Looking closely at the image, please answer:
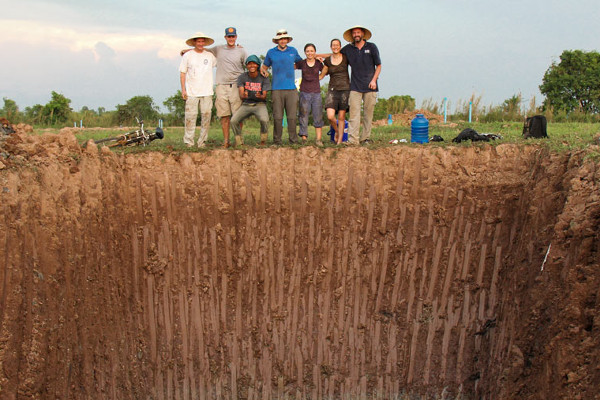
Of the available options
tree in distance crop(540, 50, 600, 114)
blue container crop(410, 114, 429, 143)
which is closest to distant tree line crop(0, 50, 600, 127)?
tree in distance crop(540, 50, 600, 114)

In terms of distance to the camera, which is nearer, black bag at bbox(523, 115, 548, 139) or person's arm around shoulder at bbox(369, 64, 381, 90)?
black bag at bbox(523, 115, 548, 139)

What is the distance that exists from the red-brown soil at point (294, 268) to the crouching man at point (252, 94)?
1455 mm

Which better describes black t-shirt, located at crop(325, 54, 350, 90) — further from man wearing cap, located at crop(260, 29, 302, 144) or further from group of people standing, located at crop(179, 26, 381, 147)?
man wearing cap, located at crop(260, 29, 302, 144)

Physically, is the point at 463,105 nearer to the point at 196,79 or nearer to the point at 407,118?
the point at 407,118

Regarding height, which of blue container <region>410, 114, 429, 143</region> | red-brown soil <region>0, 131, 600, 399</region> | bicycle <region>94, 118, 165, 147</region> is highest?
blue container <region>410, 114, 429, 143</region>

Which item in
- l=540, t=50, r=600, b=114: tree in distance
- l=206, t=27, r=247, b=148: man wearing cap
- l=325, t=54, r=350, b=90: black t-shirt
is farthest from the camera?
l=540, t=50, r=600, b=114: tree in distance

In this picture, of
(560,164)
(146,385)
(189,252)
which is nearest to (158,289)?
(189,252)

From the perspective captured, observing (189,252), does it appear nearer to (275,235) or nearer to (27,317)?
(275,235)

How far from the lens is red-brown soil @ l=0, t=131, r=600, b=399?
8.34 metres

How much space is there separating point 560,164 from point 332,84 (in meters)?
4.17

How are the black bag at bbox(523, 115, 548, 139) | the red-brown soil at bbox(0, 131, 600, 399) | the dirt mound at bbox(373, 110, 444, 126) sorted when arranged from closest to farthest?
the red-brown soil at bbox(0, 131, 600, 399)
the black bag at bbox(523, 115, 548, 139)
the dirt mound at bbox(373, 110, 444, 126)

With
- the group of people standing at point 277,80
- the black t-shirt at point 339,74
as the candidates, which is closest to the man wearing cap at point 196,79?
the group of people standing at point 277,80

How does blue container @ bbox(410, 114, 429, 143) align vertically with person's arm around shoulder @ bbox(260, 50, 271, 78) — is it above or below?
below

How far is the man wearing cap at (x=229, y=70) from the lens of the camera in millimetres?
9961
